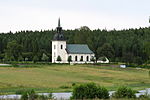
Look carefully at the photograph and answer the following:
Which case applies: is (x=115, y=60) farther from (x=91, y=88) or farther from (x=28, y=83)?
(x=91, y=88)

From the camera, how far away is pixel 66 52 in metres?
115

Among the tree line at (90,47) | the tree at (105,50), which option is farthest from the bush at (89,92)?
the tree at (105,50)

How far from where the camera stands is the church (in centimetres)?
11480

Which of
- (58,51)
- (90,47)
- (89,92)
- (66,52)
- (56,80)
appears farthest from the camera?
(90,47)

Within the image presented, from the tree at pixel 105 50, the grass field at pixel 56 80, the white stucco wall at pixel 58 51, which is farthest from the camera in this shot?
the tree at pixel 105 50

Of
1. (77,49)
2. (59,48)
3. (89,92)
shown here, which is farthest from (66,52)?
(89,92)

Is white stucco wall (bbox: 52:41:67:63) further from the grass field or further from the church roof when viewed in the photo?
the grass field

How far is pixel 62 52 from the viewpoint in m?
116

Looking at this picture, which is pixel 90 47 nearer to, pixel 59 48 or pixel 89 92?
pixel 59 48

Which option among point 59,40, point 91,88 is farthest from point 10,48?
point 91,88

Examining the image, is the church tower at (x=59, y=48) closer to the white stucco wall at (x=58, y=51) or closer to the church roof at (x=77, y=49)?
the white stucco wall at (x=58, y=51)

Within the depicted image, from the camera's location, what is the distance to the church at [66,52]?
11480 cm

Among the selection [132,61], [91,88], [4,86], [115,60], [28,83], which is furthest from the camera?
[115,60]

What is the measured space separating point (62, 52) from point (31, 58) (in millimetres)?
9603
